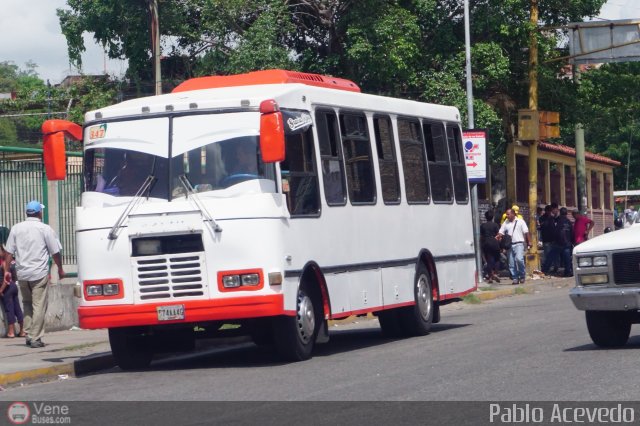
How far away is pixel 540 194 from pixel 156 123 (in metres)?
38.9

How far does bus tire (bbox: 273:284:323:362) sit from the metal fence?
18.2 feet

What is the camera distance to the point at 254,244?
1310 cm

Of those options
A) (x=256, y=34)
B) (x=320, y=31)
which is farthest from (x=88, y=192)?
(x=320, y=31)

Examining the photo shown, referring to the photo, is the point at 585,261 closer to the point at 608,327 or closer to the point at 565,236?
the point at 608,327

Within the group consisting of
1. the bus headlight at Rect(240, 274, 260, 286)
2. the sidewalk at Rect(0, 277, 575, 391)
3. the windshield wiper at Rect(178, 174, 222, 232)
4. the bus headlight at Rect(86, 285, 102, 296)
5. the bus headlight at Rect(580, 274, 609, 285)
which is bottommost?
the sidewalk at Rect(0, 277, 575, 391)

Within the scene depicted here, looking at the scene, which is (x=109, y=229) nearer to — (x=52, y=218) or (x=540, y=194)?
(x=52, y=218)

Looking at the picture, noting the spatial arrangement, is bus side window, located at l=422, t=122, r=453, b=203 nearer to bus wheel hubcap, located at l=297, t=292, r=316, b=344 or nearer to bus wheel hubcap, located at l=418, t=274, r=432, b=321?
bus wheel hubcap, located at l=418, t=274, r=432, b=321

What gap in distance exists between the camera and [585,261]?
12.9 metres

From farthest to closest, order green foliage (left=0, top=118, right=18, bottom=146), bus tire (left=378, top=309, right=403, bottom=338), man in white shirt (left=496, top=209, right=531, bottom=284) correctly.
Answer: green foliage (left=0, top=118, right=18, bottom=146) < man in white shirt (left=496, top=209, right=531, bottom=284) < bus tire (left=378, top=309, right=403, bottom=338)

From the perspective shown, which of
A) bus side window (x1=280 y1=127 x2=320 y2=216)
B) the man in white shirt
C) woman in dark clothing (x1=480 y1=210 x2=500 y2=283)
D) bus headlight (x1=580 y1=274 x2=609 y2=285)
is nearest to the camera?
bus headlight (x1=580 y1=274 x2=609 y2=285)

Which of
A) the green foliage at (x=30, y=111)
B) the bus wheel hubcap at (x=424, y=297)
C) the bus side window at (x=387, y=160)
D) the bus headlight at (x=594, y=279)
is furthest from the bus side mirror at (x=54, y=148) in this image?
the green foliage at (x=30, y=111)

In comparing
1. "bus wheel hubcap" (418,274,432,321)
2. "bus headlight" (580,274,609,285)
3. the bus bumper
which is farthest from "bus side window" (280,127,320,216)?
"bus wheel hubcap" (418,274,432,321)

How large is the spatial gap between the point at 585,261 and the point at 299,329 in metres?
3.18

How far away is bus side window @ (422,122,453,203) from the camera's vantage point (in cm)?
1795
